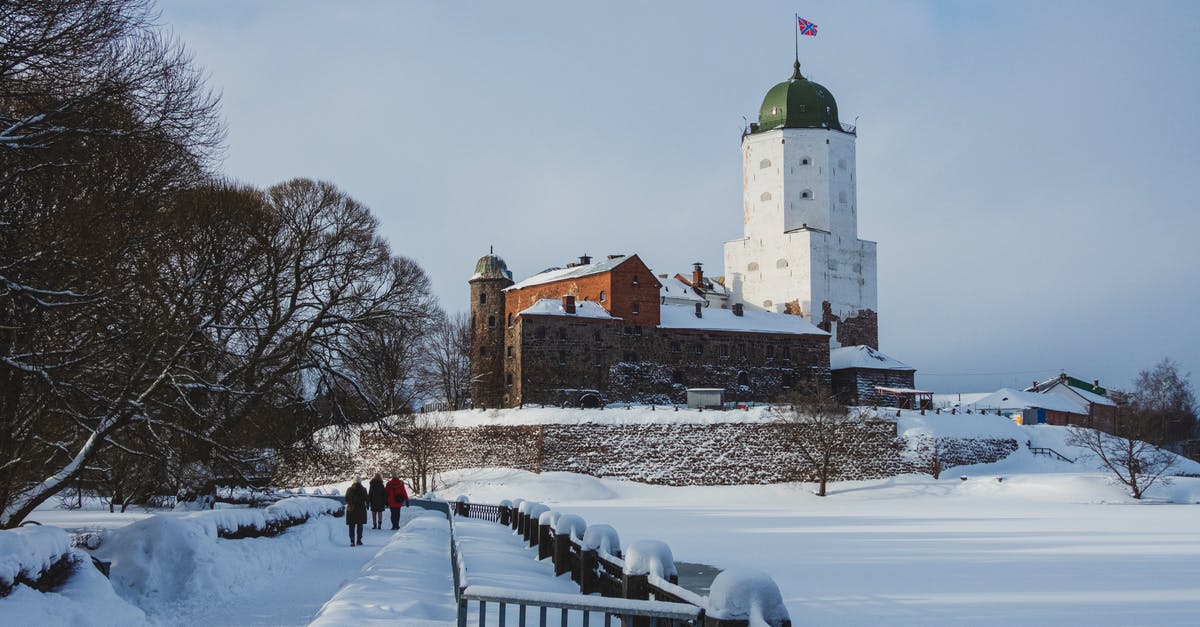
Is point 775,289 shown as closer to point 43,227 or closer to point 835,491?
point 835,491

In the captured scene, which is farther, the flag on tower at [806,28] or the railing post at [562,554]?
the flag on tower at [806,28]

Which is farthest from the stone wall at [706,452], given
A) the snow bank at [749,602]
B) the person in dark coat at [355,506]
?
A: the snow bank at [749,602]

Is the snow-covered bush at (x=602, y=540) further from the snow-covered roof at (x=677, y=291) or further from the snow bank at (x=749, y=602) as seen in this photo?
the snow-covered roof at (x=677, y=291)

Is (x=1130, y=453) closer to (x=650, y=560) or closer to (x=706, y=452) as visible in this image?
(x=706, y=452)

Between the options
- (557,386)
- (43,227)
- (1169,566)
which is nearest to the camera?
(43,227)

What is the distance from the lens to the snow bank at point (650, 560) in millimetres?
8109

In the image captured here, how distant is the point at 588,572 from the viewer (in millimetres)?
11258

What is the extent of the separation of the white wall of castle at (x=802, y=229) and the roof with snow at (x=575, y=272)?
13341 millimetres

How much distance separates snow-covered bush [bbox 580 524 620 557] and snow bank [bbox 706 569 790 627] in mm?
4733

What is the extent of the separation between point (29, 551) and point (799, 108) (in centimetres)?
6817

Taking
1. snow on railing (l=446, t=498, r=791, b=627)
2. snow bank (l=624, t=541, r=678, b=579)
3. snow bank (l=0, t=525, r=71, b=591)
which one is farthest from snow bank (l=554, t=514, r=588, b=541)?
snow bank (l=0, t=525, r=71, b=591)

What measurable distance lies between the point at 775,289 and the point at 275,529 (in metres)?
56.4

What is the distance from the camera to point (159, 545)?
1234 centimetres

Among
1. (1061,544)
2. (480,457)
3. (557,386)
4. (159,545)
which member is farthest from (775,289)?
(159,545)
